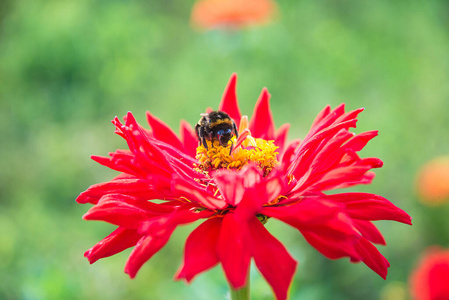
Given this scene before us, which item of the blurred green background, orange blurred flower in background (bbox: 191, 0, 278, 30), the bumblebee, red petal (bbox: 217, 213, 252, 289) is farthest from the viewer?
orange blurred flower in background (bbox: 191, 0, 278, 30)

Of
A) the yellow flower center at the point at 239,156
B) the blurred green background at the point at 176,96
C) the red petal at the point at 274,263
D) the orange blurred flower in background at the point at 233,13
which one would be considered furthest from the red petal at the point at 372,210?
the orange blurred flower in background at the point at 233,13

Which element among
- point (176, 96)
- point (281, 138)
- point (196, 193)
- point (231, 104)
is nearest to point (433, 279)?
point (281, 138)

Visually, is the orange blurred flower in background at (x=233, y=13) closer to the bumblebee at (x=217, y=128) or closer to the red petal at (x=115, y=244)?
the bumblebee at (x=217, y=128)

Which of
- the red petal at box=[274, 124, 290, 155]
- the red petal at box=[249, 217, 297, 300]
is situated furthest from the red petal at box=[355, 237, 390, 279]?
the red petal at box=[274, 124, 290, 155]

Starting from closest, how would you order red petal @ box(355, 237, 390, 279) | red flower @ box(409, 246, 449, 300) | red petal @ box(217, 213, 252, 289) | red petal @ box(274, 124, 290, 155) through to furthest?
red petal @ box(217, 213, 252, 289)
red petal @ box(355, 237, 390, 279)
red petal @ box(274, 124, 290, 155)
red flower @ box(409, 246, 449, 300)

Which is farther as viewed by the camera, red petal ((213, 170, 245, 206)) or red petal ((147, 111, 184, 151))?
red petal ((147, 111, 184, 151))

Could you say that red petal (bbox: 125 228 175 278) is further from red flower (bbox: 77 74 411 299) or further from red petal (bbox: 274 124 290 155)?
red petal (bbox: 274 124 290 155)

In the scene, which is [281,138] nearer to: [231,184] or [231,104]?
[231,104]
